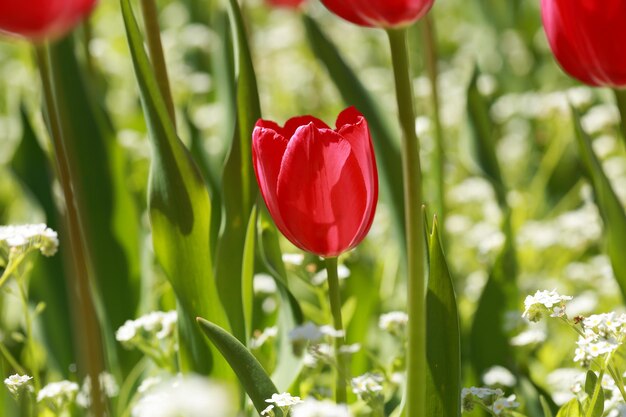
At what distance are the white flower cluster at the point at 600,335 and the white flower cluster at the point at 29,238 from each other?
0.48 meters

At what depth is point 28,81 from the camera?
2.40 metres

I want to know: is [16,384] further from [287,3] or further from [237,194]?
[287,3]

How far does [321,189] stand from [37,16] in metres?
0.24

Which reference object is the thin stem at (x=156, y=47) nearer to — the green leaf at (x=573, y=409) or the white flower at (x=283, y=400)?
the white flower at (x=283, y=400)

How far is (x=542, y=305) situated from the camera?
90cm

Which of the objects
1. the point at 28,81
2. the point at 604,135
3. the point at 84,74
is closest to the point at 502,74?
the point at 604,135

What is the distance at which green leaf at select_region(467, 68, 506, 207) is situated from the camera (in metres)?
1.38

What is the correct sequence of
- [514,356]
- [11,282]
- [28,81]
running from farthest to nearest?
[28,81], [11,282], [514,356]

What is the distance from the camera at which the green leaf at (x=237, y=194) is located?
1010mm

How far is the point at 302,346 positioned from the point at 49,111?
1.15 feet

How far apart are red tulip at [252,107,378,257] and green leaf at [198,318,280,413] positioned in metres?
0.10

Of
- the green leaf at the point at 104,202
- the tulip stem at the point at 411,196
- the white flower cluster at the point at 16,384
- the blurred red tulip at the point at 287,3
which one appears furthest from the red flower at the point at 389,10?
the blurred red tulip at the point at 287,3

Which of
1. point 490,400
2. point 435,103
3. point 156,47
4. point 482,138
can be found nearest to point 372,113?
point 435,103

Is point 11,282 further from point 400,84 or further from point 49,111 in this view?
point 400,84
